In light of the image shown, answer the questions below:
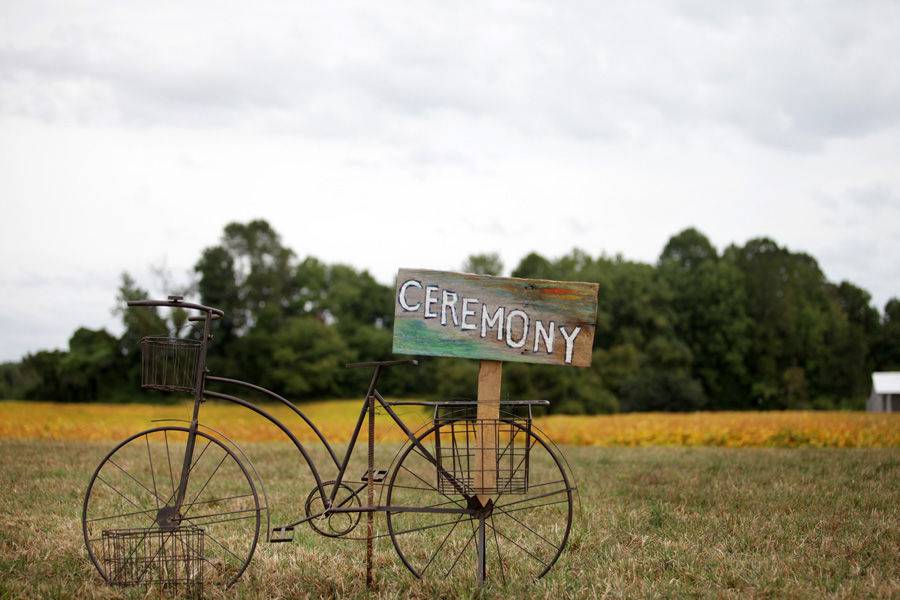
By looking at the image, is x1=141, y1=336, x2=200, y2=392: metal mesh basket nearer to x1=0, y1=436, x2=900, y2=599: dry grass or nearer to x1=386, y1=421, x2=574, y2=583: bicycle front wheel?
x1=0, y1=436, x2=900, y2=599: dry grass

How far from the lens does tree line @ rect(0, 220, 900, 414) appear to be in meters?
36.9

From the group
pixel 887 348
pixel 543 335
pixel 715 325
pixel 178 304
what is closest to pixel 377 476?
pixel 543 335

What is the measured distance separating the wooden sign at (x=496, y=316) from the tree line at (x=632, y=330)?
27456mm

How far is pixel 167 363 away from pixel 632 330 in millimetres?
40246

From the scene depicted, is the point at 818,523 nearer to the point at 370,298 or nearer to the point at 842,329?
the point at 370,298

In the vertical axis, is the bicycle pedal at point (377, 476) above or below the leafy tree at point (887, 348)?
below

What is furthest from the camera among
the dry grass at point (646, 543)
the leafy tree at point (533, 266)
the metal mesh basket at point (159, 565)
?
the leafy tree at point (533, 266)

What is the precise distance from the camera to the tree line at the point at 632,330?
36.9m

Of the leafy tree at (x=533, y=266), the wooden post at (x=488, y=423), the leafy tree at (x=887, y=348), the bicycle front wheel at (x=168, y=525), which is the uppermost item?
the leafy tree at (x=533, y=266)

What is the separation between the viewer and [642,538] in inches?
233

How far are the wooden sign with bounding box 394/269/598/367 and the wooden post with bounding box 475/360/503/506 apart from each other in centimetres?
15

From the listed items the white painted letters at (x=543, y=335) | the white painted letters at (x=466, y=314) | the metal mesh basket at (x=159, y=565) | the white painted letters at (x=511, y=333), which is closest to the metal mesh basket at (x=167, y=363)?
the metal mesh basket at (x=159, y=565)

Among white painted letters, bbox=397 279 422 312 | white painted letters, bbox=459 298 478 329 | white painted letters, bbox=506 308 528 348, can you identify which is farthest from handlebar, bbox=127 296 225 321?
white painted letters, bbox=506 308 528 348

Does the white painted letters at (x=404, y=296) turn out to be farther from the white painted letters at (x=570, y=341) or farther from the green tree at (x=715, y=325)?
the green tree at (x=715, y=325)
